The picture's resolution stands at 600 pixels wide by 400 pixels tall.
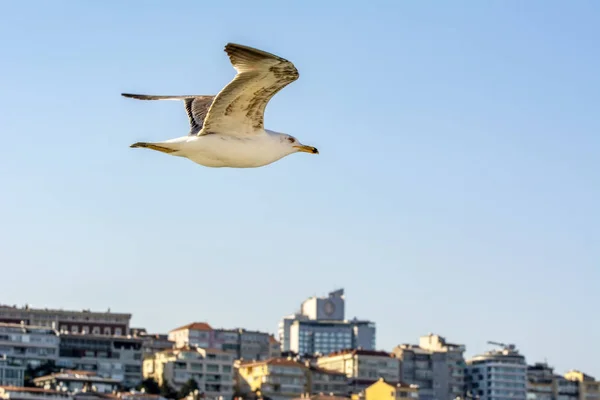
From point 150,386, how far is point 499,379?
43.3 m

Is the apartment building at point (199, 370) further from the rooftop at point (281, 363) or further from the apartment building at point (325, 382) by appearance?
the apartment building at point (325, 382)

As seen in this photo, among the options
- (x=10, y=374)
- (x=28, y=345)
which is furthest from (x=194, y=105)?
(x=28, y=345)

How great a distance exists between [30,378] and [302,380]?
22474 mm

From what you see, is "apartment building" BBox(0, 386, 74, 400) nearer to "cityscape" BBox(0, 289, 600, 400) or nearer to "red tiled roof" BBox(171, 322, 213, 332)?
"cityscape" BBox(0, 289, 600, 400)

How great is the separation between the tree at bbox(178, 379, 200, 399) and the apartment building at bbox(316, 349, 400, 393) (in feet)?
63.5

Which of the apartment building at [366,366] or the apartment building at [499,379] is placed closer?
the apartment building at [366,366]

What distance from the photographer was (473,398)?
151125mm

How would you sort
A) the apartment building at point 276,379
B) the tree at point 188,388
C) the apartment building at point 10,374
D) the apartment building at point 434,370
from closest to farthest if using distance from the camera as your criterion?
1. the apartment building at point 10,374
2. the tree at point 188,388
3. the apartment building at point 276,379
4. the apartment building at point 434,370

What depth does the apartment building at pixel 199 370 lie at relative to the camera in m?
124

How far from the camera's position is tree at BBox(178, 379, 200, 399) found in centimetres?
12007

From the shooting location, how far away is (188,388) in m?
121

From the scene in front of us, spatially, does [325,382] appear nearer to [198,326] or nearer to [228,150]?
[198,326]

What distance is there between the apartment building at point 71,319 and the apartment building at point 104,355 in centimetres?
989

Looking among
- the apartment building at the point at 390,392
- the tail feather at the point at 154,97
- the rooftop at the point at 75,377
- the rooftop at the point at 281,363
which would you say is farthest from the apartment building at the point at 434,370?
the tail feather at the point at 154,97
